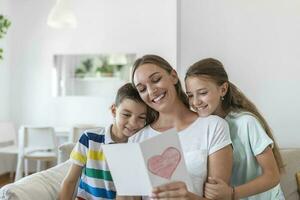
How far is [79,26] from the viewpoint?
16.9ft

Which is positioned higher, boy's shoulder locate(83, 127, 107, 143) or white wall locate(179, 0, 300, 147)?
white wall locate(179, 0, 300, 147)

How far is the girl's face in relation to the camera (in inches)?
51.3

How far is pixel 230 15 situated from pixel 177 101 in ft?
3.53

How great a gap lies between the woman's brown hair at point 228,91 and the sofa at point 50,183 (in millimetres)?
480

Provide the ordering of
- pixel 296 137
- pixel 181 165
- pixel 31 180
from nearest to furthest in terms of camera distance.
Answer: pixel 181 165 < pixel 31 180 < pixel 296 137

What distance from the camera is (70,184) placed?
1.43 m

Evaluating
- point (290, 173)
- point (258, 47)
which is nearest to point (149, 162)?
point (290, 173)

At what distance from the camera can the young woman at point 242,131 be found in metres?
1.25

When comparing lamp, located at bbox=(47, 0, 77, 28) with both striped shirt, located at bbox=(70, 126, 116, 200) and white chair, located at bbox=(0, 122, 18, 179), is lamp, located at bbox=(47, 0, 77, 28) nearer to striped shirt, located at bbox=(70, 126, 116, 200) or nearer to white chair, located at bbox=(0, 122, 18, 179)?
white chair, located at bbox=(0, 122, 18, 179)

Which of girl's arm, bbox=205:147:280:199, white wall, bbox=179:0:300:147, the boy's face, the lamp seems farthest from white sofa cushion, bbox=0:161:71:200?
the lamp

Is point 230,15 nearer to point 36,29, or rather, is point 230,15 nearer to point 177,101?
point 177,101

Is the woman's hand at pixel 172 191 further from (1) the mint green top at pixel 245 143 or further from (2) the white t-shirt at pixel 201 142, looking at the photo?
(1) the mint green top at pixel 245 143

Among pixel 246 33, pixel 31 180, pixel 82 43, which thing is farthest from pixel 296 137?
pixel 82 43

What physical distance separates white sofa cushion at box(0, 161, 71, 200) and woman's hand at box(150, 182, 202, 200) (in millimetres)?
584
